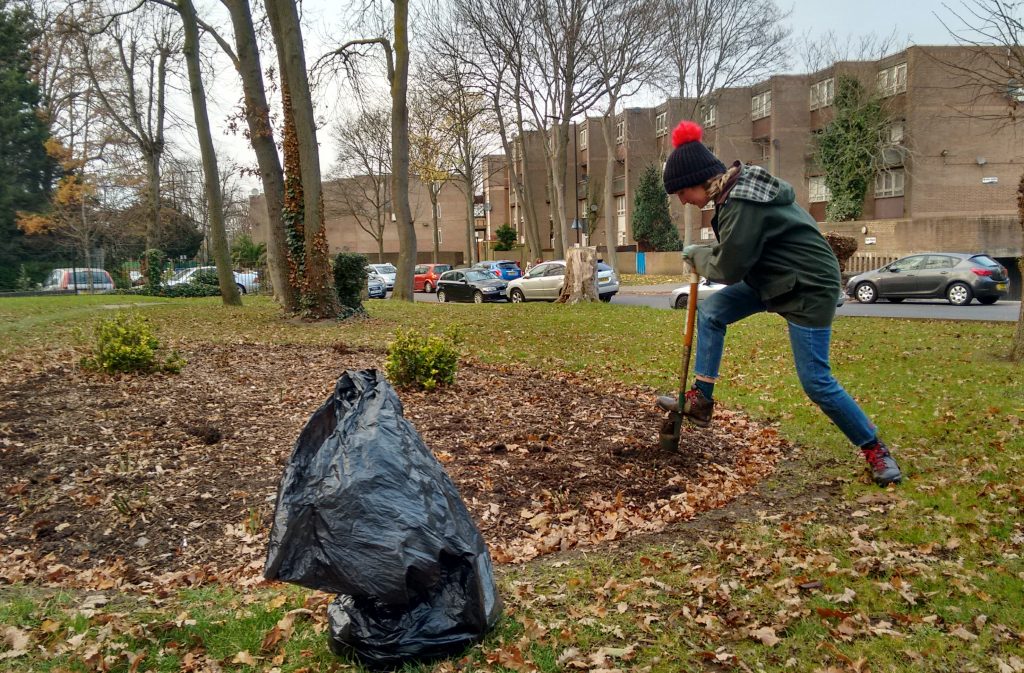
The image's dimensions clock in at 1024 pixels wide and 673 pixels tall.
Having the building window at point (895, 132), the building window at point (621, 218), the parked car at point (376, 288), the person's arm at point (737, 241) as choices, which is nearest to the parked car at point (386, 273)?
the parked car at point (376, 288)

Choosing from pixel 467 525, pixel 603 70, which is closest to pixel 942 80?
pixel 603 70

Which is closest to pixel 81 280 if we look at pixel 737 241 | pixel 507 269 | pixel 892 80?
pixel 507 269

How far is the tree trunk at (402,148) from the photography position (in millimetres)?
19547

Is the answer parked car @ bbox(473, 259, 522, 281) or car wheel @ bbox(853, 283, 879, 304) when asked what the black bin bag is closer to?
car wheel @ bbox(853, 283, 879, 304)

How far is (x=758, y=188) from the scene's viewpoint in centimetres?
388

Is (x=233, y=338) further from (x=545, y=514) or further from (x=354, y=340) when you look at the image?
(x=545, y=514)

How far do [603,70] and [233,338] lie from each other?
21.8 meters

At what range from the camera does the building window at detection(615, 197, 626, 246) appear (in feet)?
186

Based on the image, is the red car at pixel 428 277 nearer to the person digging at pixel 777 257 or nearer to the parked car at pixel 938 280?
the parked car at pixel 938 280

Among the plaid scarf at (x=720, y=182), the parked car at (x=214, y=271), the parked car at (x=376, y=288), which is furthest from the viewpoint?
the parked car at (x=376, y=288)

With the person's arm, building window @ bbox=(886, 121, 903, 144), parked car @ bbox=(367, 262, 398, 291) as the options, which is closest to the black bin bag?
the person's arm

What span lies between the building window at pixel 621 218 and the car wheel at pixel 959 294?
36.5m

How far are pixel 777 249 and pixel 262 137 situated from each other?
1252 cm

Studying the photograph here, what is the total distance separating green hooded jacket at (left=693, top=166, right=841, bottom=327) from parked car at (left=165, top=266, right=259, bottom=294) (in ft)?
84.3
